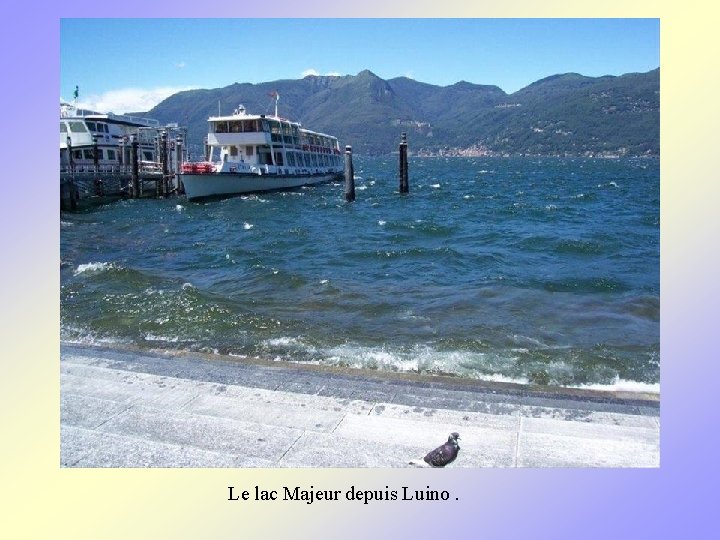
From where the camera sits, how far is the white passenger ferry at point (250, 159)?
3272 centimetres

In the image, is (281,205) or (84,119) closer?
(281,205)

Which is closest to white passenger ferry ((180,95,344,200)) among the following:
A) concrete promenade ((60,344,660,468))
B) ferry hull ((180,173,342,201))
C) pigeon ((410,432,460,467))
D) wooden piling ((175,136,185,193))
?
ferry hull ((180,173,342,201))

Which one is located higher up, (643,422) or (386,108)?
(386,108)

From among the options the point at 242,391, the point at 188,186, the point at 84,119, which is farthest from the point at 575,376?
the point at 84,119

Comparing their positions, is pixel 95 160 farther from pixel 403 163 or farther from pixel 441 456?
pixel 441 456

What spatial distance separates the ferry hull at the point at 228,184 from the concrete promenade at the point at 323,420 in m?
27.1

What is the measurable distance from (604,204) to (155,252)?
22.4 metres

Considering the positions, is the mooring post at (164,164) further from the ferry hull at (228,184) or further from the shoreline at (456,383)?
the shoreline at (456,383)

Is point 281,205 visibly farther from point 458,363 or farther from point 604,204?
point 458,363

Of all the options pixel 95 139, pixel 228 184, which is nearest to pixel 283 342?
pixel 228 184

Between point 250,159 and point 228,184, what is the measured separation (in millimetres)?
4457

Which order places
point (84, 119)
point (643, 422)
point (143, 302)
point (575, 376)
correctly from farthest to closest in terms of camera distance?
point (84, 119) → point (143, 302) → point (575, 376) → point (643, 422)

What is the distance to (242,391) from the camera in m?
5.56

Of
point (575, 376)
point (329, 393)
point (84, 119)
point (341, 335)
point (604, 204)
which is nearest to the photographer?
point (329, 393)
